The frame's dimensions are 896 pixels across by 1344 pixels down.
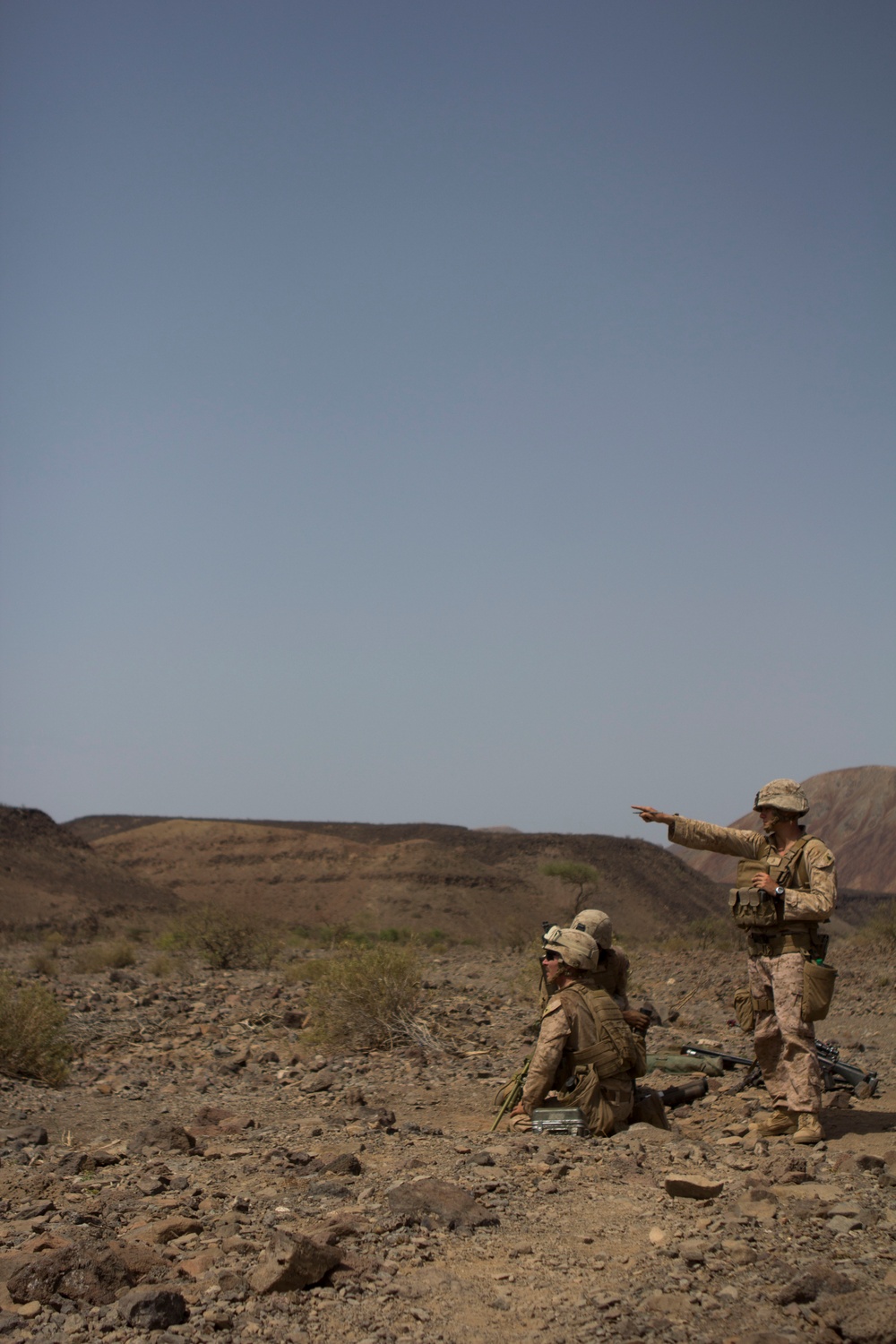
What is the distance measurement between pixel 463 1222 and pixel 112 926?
3196 centimetres

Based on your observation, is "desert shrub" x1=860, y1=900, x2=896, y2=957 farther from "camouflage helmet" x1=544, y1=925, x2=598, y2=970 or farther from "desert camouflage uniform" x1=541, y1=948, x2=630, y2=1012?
"camouflage helmet" x1=544, y1=925, x2=598, y2=970

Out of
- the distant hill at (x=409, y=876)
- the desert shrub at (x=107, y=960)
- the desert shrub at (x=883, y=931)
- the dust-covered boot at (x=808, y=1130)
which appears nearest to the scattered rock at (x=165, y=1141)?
the dust-covered boot at (x=808, y=1130)

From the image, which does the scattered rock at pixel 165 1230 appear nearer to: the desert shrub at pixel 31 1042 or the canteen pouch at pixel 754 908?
the canteen pouch at pixel 754 908

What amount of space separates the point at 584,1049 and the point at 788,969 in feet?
4.26

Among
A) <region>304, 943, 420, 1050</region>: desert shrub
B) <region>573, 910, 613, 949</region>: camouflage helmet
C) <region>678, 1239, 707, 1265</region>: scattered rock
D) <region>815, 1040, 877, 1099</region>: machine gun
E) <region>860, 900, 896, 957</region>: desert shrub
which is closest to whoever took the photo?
<region>678, 1239, 707, 1265</region>: scattered rock

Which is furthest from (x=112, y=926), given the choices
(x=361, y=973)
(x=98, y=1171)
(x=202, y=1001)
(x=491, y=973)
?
(x=98, y=1171)

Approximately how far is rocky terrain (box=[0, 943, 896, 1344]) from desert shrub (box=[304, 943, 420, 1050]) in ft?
5.77

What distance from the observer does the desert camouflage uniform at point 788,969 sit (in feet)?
20.3

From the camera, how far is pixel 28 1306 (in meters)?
3.86

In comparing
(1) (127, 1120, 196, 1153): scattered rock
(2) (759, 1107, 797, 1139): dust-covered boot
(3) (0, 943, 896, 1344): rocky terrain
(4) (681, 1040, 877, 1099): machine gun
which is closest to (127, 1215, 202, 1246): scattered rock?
(3) (0, 943, 896, 1344): rocky terrain

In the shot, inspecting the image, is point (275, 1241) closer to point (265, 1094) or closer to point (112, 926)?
point (265, 1094)

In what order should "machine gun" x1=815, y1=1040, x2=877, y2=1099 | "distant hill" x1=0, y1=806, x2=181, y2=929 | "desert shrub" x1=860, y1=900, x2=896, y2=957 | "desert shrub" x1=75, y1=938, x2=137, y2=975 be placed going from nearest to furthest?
"machine gun" x1=815, y1=1040, x2=877, y2=1099
"desert shrub" x1=860, y1=900, x2=896, y2=957
"desert shrub" x1=75, y1=938, x2=137, y2=975
"distant hill" x1=0, y1=806, x2=181, y2=929

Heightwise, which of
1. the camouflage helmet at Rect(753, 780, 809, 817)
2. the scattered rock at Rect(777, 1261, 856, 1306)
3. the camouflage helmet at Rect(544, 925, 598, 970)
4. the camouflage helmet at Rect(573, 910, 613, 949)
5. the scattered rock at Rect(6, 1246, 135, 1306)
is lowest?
the scattered rock at Rect(6, 1246, 135, 1306)

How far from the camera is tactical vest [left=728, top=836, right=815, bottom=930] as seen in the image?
6.31 metres
